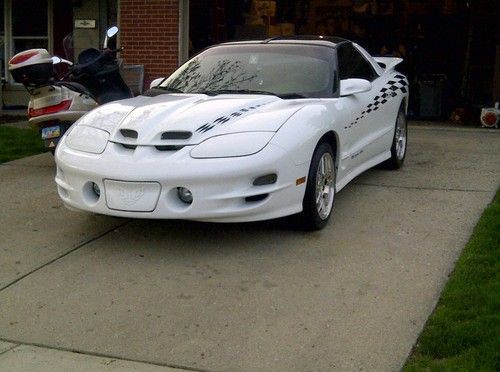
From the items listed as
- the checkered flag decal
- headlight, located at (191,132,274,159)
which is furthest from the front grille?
the checkered flag decal

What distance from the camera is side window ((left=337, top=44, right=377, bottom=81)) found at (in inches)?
288

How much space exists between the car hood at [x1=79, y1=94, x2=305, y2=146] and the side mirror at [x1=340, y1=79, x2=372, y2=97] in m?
0.54

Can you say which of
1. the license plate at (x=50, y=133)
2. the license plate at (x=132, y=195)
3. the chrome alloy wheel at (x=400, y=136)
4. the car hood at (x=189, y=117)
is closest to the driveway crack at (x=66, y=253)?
the license plate at (x=132, y=195)

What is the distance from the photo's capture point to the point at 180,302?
195 inches

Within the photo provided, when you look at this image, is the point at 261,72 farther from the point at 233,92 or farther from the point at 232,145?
the point at 232,145

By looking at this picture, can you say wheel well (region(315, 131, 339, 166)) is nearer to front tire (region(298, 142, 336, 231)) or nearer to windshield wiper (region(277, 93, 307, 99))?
front tire (region(298, 142, 336, 231))

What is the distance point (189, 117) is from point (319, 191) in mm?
1106

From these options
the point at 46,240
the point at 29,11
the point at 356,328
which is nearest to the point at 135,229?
the point at 46,240

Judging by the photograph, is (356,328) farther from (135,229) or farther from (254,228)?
(135,229)

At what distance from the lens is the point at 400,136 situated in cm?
861

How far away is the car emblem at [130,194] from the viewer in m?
5.55

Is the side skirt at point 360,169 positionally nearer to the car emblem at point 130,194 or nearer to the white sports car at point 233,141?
the white sports car at point 233,141

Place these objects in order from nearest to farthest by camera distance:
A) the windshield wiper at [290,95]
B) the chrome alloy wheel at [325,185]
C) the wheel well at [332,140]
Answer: the chrome alloy wheel at [325,185], the wheel well at [332,140], the windshield wiper at [290,95]

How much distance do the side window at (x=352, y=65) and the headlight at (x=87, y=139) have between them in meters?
2.21
